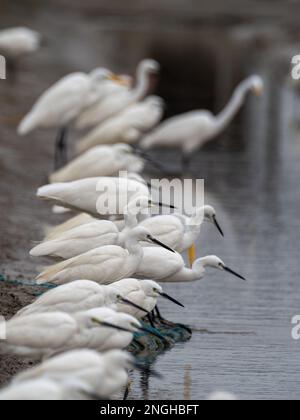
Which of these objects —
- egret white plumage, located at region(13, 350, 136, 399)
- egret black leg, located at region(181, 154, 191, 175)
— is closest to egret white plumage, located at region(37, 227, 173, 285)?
egret white plumage, located at region(13, 350, 136, 399)

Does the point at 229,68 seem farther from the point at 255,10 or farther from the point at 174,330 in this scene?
the point at 174,330

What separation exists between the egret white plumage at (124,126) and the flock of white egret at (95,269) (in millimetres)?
20

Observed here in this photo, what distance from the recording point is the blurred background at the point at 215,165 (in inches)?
363

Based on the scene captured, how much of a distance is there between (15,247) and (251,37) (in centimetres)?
2447

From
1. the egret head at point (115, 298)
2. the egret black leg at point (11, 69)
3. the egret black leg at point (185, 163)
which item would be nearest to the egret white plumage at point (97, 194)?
the egret head at point (115, 298)

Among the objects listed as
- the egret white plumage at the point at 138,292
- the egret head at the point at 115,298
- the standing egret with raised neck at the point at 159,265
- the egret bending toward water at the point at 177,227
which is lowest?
the egret head at the point at 115,298

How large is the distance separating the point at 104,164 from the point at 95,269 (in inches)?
179

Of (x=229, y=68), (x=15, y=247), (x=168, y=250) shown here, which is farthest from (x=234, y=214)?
(x=229, y=68)

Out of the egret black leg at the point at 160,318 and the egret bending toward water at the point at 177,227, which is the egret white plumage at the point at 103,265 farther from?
the egret bending toward water at the point at 177,227

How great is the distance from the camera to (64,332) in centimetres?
721

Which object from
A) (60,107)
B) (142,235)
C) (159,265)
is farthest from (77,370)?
(60,107)

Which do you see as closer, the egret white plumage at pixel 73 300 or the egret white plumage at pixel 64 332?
the egret white plumage at pixel 64 332

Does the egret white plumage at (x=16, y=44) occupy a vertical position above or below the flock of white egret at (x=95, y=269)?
above

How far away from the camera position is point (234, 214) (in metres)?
14.8
